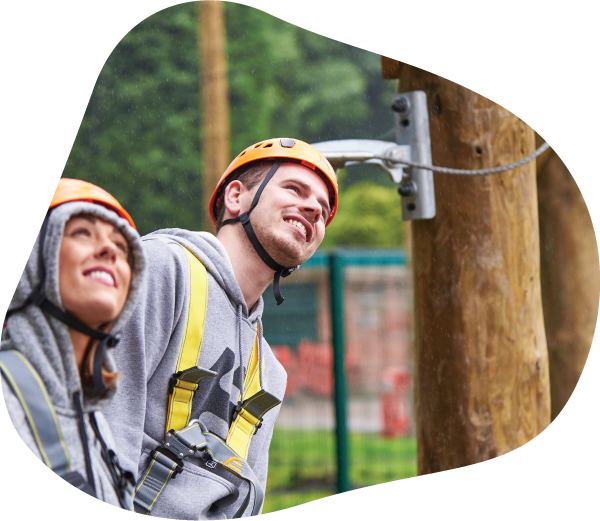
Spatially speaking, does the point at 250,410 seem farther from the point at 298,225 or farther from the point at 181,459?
the point at 298,225

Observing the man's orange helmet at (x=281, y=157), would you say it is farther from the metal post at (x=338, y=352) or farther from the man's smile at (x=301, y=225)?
the metal post at (x=338, y=352)

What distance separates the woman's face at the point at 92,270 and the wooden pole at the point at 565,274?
53.7 inches

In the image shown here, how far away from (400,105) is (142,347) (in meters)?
1.02

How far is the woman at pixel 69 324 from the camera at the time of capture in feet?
3.81

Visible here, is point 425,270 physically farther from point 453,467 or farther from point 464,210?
point 453,467

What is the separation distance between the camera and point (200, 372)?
1425 millimetres

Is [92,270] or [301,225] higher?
[301,225]

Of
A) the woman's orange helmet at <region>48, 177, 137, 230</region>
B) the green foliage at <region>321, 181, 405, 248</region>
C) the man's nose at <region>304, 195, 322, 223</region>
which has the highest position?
the green foliage at <region>321, 181, 405, 248</region>

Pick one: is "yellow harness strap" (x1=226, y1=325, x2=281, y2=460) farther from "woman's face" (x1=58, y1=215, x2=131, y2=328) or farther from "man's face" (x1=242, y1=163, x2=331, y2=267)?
"woman's face" (x1=58, y1=215, x2=131, y2=328)

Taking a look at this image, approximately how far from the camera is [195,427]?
4.73 ft

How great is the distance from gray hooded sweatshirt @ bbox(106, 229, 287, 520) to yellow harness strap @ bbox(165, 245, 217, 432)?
1 centimetres

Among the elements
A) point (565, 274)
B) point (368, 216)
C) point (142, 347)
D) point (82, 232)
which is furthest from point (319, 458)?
point (82, 232)

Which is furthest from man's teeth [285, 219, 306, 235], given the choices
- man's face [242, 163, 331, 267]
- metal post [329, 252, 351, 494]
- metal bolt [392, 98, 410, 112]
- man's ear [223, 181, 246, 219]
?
metal post [329, 252, 351, 494]

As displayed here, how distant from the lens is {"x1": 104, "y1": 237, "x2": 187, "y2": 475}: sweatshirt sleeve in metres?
1.30
